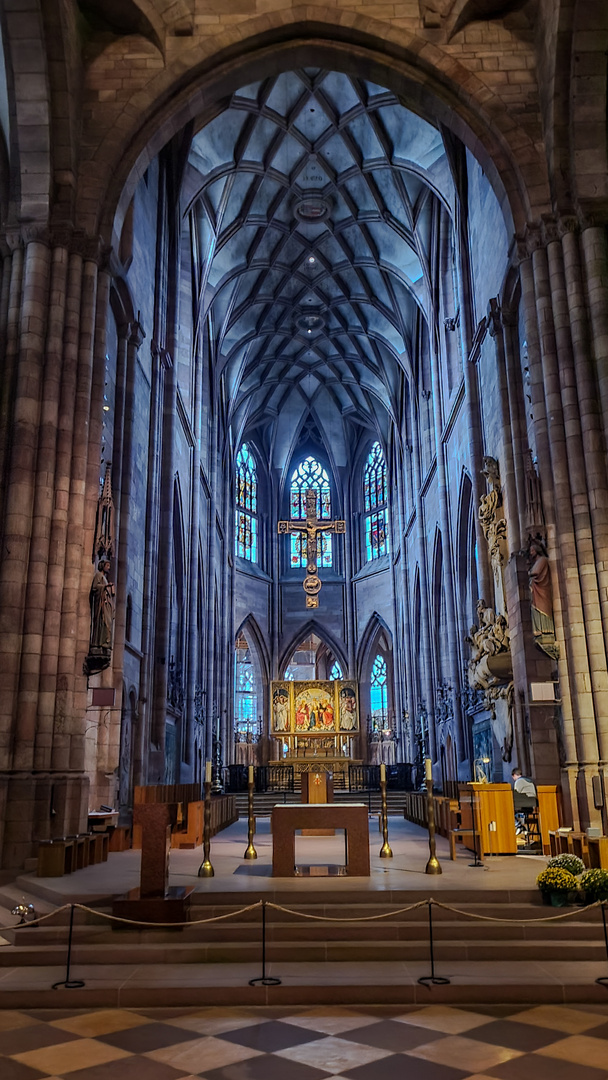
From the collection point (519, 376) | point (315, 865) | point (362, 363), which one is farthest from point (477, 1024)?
point (362, 363)

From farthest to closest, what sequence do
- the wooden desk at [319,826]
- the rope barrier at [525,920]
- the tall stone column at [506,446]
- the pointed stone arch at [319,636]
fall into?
1. the pointed stone arch at [319,636]
2. the tall stone column at [506,446]
3. the wooden desk at [319,826]
4. the rope barrier at [525,920]

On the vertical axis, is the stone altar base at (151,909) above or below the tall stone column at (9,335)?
below

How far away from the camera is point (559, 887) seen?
8008 mm

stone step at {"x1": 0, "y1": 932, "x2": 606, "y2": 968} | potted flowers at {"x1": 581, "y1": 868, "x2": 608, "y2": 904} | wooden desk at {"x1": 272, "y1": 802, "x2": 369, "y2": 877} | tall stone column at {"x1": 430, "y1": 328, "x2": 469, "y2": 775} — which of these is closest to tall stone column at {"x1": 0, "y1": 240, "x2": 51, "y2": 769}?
wooden desk at {"x1": 272, "y1": 802, "x2": 369, "y2": 877}

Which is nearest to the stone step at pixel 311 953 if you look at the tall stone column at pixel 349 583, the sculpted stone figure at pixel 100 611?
the sculpted stone figure at pixel 100 611

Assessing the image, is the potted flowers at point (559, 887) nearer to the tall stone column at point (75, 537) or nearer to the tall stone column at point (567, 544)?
the tall stone column at point (567, 544)

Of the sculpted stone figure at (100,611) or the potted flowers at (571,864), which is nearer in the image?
the potted flowers at (571,864)

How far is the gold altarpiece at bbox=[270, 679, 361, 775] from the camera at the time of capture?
71.0 feet

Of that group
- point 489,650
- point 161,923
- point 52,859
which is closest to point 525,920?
point 161,923

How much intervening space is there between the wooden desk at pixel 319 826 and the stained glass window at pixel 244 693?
1162 inches

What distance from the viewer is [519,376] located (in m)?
16.9

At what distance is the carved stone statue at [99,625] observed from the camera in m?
12.9

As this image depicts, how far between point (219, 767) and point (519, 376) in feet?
61.3

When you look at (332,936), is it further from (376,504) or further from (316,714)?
(376,504)
